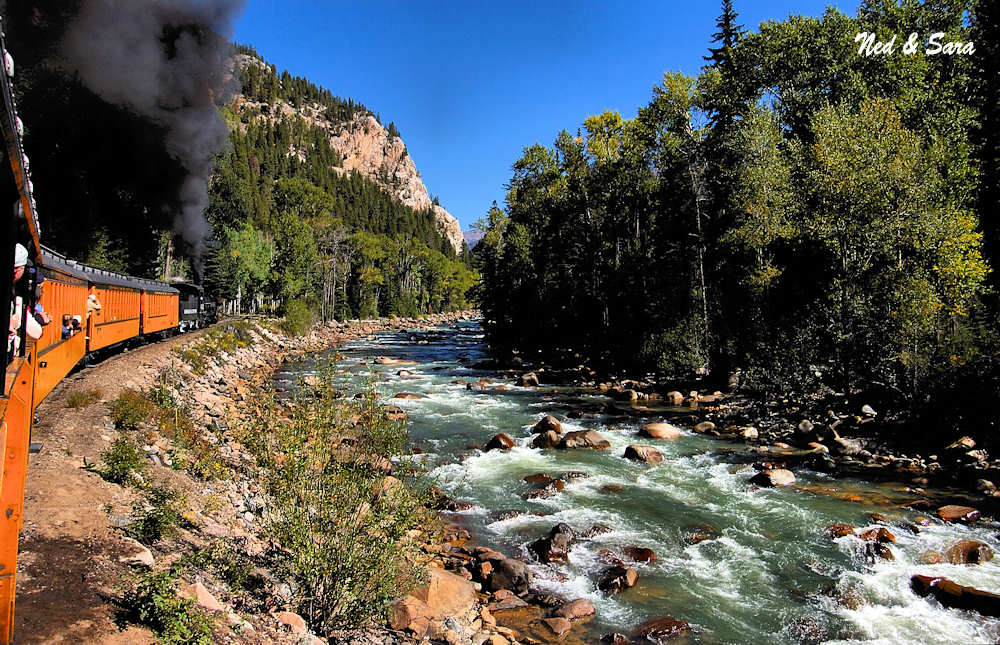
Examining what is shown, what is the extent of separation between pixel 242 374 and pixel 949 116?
3769 centimetres

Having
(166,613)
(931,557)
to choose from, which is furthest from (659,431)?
(166,613)

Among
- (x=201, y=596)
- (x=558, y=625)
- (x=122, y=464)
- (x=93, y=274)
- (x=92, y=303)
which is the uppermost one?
(x=93, y=274)

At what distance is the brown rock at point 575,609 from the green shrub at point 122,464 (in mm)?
6881

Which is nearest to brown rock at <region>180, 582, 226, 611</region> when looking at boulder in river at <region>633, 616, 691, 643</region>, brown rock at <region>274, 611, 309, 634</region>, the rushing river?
brown rock at <region>274, 611, 309, 634</region>

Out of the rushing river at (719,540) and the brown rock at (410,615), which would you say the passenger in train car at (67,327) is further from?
the brown rock at (410,615)

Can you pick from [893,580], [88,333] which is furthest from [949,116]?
[88,333]

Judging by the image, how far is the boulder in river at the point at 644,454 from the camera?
15.8 meters

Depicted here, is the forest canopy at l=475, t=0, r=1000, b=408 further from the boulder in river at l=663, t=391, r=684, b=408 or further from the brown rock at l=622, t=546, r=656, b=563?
the brown rock at l=622, t=546, r=656, b=563

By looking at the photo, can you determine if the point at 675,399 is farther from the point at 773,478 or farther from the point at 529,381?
the point at 773,478

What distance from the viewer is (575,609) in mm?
8477

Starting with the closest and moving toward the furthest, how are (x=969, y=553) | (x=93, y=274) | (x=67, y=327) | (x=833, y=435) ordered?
(x=969, y=553), (x=67, y=327), (x=833, y=435), (x=93, y=274)

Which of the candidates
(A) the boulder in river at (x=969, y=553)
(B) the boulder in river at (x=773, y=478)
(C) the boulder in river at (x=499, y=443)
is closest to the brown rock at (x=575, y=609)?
(A) the boulder in river at (x=969, y=553)

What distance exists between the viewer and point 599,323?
38531 millimetres

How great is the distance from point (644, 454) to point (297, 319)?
141 ft
